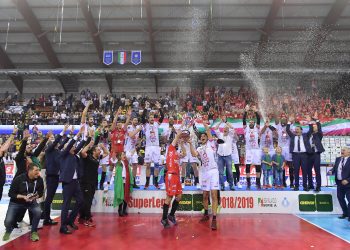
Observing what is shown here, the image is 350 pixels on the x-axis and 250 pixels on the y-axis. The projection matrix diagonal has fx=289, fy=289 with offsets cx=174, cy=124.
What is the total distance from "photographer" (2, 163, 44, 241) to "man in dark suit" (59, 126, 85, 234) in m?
0.55

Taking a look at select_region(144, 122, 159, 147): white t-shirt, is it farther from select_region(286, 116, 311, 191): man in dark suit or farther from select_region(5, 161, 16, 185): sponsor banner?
select_region(5, 161, 16, 185): sponsor banner

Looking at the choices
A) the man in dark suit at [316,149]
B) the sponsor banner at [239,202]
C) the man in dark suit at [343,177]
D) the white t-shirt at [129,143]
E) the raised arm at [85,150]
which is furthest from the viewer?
the white t-shirt at [129,143]

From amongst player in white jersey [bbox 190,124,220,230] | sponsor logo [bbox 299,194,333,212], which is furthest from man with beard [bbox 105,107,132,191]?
sponsor logo [bbox 299,194,333,212]

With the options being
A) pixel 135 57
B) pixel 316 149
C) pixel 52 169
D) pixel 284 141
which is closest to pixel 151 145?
pixel 52 169

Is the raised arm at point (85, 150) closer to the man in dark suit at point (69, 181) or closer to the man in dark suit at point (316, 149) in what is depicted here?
the man in dark suit at point (69, 181)

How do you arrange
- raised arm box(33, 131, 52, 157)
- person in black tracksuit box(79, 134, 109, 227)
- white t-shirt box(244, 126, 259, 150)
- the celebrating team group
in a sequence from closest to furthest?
the celebrating team group
raised arm box(33, 131, 52, 157)
person in black tracksuit box(79, 134, 109, 227)
white t-shirt box(244, 126, 259, 150)

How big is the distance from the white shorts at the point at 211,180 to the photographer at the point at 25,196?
156 inches

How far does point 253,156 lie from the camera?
977 cm

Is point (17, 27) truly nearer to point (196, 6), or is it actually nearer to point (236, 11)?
point (196, 6)

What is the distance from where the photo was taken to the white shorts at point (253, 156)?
9734mm

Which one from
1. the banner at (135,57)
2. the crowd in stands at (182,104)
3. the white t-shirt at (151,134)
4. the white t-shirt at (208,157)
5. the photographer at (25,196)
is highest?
the banner at (135,57)

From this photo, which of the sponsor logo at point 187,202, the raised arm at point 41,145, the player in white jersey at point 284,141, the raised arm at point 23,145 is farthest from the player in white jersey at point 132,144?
the player in white jersey at point 284,141

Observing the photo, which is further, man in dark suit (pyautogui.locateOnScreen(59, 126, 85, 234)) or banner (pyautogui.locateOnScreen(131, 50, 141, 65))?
banner (pyautogui.locateOnScreen(131, 50, 141, 65))

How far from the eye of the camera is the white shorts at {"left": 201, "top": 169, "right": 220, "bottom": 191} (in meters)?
7.27
